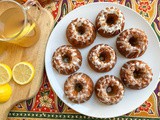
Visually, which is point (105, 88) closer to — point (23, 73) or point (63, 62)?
point (63, 62)

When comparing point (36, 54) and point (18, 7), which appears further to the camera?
point (36, 54)

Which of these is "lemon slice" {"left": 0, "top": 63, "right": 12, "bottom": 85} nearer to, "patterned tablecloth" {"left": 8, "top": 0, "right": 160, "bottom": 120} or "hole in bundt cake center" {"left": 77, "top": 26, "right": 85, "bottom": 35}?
"patterned tablecloth" {"left": 8, "top": 0, "right": 160, "bottom": 120}

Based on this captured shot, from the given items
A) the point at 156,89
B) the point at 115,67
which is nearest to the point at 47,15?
the point at 115,67

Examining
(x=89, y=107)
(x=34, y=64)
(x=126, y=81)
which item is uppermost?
(x=34, y=64)

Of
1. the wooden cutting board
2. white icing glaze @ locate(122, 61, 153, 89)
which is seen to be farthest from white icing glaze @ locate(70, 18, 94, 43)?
white icing glaze @ locate(122, 61, 153, 89)

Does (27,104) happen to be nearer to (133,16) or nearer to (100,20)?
(100,20)

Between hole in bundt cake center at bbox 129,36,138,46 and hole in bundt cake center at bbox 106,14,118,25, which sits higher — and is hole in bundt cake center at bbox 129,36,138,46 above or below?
below

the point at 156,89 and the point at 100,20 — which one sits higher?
the point at 100,20
